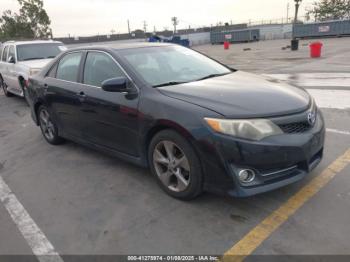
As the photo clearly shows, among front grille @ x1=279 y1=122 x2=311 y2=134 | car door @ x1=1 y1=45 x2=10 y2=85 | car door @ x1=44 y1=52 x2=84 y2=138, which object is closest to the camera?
front grille @ x1=279 y1=122 x2=311 y2=134

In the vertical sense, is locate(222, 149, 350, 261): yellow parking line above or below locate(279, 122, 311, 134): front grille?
below

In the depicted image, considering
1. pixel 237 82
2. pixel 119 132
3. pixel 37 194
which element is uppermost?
pixel 237 82

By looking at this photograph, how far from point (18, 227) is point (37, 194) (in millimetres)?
707

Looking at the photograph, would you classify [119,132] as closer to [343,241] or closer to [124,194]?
[124,194]

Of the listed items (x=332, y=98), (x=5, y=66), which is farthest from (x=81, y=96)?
(x=5, y=66)

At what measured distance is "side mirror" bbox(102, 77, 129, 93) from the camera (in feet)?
12.0

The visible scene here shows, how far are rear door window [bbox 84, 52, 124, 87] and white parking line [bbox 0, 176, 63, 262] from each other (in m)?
1.68

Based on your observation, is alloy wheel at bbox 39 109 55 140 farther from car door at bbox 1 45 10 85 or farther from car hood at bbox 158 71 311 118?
car door at bbox 1 45 10 85

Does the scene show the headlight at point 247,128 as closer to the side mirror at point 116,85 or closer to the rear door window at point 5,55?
the side mirror at point 116,85

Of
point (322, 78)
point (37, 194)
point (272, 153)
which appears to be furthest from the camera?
point (322, 78)

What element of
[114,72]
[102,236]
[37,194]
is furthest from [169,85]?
[37,194]

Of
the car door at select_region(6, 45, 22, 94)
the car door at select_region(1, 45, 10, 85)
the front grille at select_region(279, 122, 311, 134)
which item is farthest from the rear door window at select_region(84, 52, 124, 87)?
the car door at select_region(1, 45, 10, 85)

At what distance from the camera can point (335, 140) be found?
4941mm

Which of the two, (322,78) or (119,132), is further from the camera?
(322,78)
